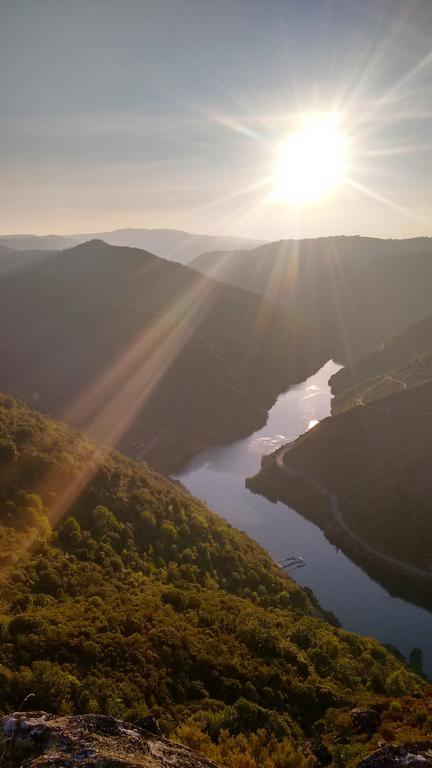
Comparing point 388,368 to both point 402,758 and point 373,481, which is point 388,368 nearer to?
point 373,481

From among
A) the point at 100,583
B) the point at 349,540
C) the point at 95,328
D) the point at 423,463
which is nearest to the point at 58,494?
the point at 100,583

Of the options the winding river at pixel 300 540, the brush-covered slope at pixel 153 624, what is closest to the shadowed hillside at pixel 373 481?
the winding river at pixel 300 540

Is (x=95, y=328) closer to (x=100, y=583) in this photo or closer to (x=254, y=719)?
(x=100, y=583)

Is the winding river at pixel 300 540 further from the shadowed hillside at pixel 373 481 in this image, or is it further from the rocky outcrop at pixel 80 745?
the rocky outcrop at pixel 80 745

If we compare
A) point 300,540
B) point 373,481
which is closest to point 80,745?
point 300,540

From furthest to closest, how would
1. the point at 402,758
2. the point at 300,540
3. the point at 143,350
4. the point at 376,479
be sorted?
1. the point at 143,350
2. the point at 376,479
3. the point at 300,540
4. the point at 402,758

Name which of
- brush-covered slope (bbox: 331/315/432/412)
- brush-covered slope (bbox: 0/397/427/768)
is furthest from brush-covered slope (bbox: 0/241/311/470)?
brush-covered slope (bbox: 0/397/427/768)

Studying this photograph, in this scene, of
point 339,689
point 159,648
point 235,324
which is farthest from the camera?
point 235,324
